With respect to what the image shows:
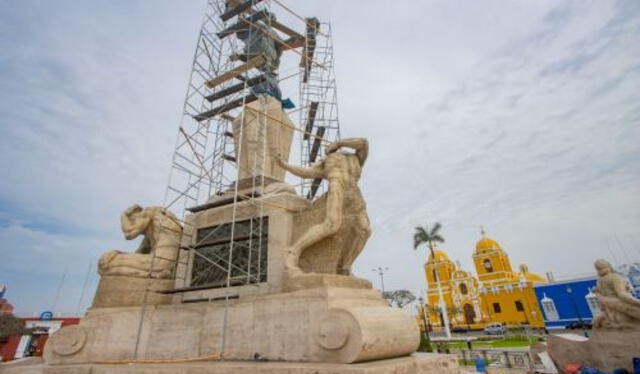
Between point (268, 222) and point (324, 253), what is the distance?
4.30ft

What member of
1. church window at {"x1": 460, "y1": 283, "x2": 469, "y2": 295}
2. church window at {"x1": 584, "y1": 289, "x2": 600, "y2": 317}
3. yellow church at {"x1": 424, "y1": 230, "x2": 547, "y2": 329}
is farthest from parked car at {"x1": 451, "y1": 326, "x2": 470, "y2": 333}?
church window at {"x1": 584, "y1": 289, "x2": 600, "y2": 317}

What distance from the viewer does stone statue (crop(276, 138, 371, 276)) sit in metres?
6.25

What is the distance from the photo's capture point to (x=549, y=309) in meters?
34.5

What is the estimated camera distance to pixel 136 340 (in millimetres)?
5809

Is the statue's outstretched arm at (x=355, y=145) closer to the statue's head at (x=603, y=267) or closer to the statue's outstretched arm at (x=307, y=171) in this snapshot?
the statue's outstretched arm at (x=307, y=171)

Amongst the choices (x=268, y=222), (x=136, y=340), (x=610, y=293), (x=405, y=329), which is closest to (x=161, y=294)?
(x=136, y=340)

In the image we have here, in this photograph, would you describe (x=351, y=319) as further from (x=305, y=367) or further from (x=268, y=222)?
(x=268, y=222)

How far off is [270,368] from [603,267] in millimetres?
8582

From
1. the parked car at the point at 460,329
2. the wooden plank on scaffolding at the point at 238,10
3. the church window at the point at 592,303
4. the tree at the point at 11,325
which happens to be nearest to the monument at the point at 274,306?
the wooden plank on scaffolding at the point at 238,10

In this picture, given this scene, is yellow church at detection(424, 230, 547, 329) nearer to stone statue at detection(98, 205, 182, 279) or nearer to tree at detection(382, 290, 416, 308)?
tree at detection(382, 290, 416, 308)

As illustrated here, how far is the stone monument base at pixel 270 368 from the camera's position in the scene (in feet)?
13.1

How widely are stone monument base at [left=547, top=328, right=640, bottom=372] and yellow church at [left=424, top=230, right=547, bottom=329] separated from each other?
31048 mm

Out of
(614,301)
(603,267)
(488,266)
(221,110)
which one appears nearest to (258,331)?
(221,110)

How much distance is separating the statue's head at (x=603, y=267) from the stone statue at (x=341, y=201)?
243 inches
